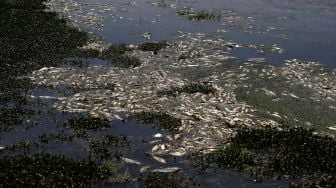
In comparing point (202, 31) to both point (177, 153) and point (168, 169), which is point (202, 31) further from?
point (168, 169)

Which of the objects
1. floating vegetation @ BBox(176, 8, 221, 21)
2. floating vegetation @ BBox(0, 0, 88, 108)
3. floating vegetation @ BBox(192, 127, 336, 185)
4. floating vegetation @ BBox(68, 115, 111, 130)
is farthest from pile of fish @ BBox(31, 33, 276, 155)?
floating vegetation @ BBox(176, 8, 221, 21)

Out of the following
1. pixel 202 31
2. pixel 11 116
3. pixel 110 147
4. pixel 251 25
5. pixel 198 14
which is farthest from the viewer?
pixel 198 14

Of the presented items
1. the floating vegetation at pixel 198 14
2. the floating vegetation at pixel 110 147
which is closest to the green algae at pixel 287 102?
the floating vegetation at pixel 110 147

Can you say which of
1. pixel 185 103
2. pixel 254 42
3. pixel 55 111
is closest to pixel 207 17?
pixel 254 42

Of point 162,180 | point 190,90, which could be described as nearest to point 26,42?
point 190,90

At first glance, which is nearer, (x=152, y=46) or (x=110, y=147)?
(x=110, y=147)

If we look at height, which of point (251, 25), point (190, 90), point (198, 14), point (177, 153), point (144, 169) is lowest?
point (144, 169)
